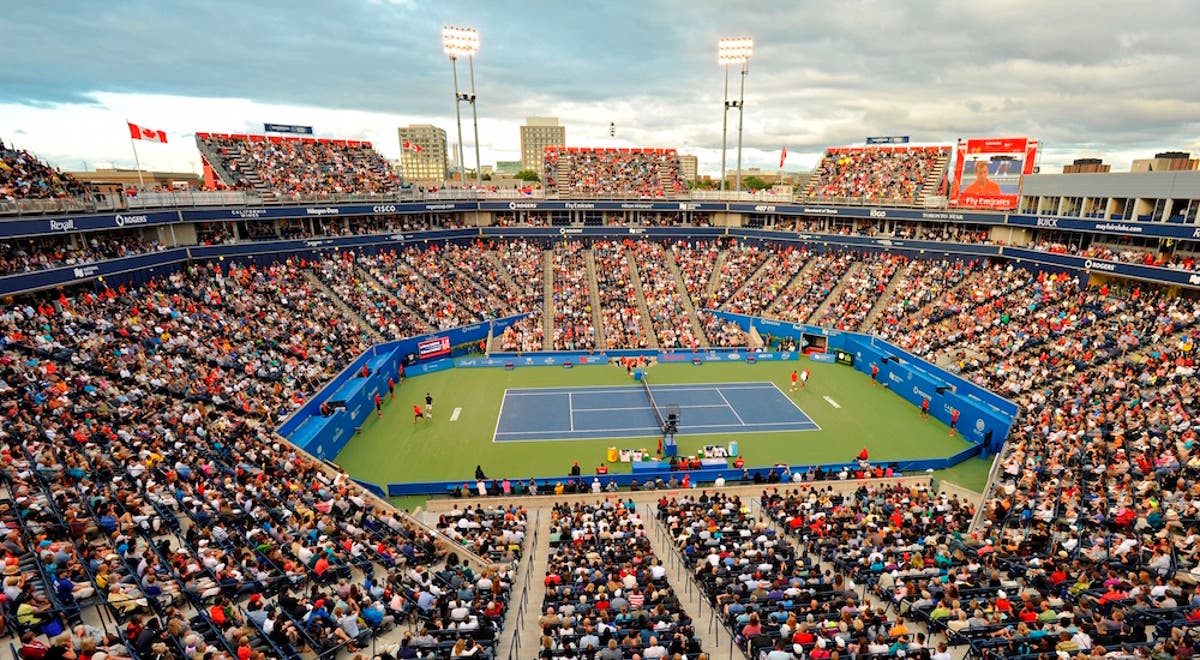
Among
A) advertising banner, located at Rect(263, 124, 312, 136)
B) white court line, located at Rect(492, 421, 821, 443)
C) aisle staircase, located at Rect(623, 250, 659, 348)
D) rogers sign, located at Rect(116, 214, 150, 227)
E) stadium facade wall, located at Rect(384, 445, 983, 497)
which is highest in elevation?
advertising banner, located at Rect(263, 124, 312, 136)

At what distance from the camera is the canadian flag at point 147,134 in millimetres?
32125

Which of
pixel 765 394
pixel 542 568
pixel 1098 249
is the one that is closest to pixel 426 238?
pixel 765 394

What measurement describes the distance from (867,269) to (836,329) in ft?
29.0

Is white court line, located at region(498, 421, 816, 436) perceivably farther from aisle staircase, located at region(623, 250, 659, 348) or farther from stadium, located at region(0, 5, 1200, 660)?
aisle staircase, located at region(623, 250, 659, 348)

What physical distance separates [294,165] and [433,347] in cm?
2433

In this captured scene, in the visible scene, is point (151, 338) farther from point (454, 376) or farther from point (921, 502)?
point (921, 502)

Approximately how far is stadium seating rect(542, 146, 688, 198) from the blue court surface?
30154mm

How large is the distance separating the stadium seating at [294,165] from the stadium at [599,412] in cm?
34

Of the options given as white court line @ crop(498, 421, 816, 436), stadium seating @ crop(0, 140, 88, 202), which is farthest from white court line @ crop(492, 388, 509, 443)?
stadium seating @ crop(0, 140, 88, 202)

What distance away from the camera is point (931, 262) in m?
45.9

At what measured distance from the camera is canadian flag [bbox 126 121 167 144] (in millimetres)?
32125

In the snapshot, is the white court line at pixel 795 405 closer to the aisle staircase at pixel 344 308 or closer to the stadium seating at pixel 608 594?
the stadium seating at pixel 608 594

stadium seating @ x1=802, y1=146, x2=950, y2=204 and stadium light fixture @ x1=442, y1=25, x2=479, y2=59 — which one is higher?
stadium light fixture @ x1=442, y1=25, x2=479, y2=59

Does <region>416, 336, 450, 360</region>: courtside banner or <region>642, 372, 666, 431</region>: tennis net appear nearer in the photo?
<region>642, 372, 666, 431</region>: tennis net
